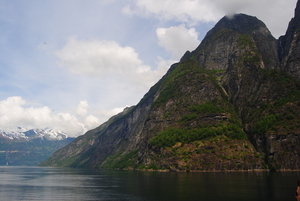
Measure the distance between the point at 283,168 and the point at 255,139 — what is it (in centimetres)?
3473

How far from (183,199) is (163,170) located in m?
135

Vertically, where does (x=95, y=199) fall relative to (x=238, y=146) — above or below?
below

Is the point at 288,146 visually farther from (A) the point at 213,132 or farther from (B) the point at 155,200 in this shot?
(B) the point at 155,200

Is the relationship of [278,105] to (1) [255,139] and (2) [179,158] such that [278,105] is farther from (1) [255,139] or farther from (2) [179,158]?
(2) [179,158]

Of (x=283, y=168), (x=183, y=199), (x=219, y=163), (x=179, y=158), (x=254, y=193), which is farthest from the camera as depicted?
(x=179, y=158)

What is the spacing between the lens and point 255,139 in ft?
630

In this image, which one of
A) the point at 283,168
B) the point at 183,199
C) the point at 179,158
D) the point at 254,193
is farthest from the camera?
the point at 179,158

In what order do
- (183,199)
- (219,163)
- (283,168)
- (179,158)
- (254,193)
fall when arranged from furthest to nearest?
(179,158) < (219,163) < (283,168) < (254,193) < (183,199)

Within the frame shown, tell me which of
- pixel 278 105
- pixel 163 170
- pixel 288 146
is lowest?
pixel 163 170

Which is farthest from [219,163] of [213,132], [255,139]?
[255,139]

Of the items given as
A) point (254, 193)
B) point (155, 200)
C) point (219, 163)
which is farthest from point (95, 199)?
point (219, 163)

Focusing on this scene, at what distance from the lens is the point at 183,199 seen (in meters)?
60.6

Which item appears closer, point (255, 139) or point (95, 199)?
point (95, 199)

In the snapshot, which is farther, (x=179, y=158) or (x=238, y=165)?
(x=179, y=158)
